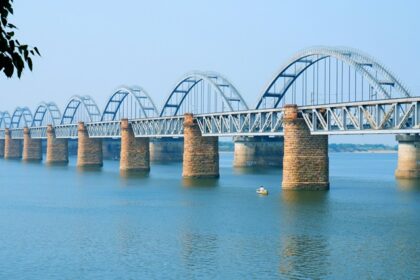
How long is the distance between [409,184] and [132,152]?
43.3 meters

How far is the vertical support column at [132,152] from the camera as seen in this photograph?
101500 millimetres

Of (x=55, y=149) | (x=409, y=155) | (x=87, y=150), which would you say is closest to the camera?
(x=409, y=155)

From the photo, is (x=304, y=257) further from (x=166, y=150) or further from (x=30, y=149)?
(x=30, y=149)

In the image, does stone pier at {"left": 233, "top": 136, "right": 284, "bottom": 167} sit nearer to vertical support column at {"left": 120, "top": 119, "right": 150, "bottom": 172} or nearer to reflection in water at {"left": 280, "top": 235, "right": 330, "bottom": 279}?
vertical support column at {"left": 120, "top": 119, "right": 150, "bottom": 172}

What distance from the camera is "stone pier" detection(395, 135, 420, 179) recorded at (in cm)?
7981

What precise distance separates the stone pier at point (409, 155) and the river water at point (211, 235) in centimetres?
1637

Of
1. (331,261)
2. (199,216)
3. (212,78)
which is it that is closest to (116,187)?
(199,216)

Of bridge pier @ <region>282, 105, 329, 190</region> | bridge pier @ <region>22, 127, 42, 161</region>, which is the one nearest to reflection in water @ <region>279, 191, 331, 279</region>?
bridge pier @ <region>282, 105, 329, 190</region>

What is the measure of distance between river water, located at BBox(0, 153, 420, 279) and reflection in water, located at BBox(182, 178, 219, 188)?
23.8 ft

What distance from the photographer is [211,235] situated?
3719cm

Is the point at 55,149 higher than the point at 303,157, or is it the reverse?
the point at 55,149

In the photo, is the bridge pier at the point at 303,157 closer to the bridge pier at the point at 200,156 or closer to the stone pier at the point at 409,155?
the bridge pier at the point at 200,156

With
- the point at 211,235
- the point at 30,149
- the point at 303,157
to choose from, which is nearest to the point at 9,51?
the point at 211,235

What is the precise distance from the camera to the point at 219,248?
108ft
